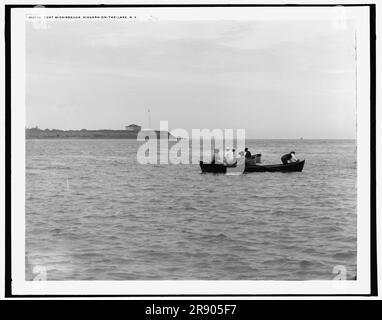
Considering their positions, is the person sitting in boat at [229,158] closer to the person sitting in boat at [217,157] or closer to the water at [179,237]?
the person sitting in boat at [217,157]

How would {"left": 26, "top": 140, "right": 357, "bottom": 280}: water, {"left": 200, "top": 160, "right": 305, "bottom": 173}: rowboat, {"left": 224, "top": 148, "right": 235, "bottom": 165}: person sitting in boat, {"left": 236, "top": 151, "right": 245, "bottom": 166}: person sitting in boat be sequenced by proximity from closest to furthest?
{"left": 26, "top": 140, "right": 357, "bottom": 280}: water < {"left": 236, "top": 151, "right": 245, "bottom": 166}: person sitting in boat < {"left": 224, "top": 148, "right": 235, "bottom": 165}: person sitting in boat < {"left": 200, "top": 160, "right": 305, "bottom": 173}: rowboat

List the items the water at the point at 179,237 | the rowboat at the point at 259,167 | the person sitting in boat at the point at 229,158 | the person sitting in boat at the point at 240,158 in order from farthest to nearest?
the rowboat at the point at 259,167 < the person sitting in boat at the point at 229,158 < the person sitting in boat at the point at 240,158 < the water at the point at 179,237

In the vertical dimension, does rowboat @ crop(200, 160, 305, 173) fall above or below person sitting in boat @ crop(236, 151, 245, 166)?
below

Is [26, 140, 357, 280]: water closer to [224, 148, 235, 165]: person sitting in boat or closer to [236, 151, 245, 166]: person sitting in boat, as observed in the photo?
[236, 151, 245, 166]: person sitting in boat

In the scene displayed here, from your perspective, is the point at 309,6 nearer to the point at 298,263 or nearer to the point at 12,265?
the point at 298,263

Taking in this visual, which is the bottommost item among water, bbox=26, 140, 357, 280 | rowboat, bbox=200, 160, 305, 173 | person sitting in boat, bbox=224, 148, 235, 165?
water, bbox=26, 140, 357, 280

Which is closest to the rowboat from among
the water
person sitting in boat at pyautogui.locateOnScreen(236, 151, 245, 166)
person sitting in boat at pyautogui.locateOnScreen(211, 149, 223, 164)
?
person sitting in boat at pyautogui.locateOnScreen(211, 149, 223, 164)

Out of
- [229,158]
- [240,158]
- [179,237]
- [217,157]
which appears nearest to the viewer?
[179,237]

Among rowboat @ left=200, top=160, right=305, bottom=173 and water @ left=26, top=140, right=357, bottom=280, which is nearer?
water @ left=26, top=140, right=357, bottom=280

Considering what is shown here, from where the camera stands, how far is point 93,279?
3957 millimetres

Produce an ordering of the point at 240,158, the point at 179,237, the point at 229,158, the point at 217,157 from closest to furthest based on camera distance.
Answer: the point at 179,237 → the point at 240,158 → the point at 217,157 → the point at 229,158

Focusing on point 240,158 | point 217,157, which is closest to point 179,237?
point 240,158

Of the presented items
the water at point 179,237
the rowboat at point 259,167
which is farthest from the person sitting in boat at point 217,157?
the water at point 179,237

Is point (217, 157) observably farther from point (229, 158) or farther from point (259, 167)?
point (259, 167)
